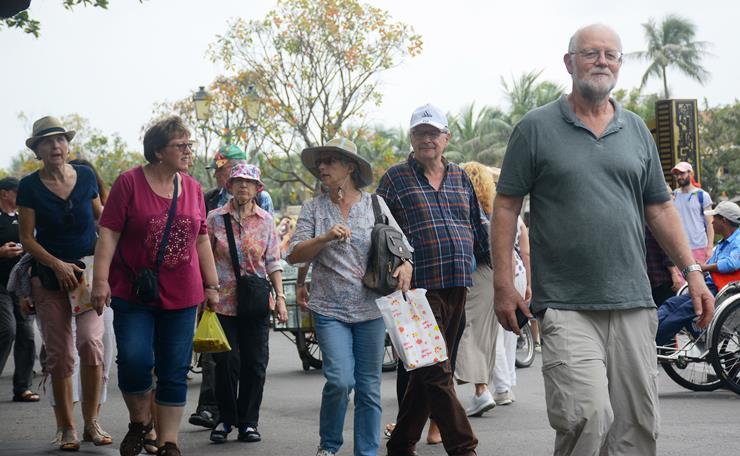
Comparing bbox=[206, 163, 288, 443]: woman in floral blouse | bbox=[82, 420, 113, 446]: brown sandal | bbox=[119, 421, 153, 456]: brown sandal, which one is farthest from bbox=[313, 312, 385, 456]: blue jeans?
bbox=[82, 420, 113, 446]: brown sandal

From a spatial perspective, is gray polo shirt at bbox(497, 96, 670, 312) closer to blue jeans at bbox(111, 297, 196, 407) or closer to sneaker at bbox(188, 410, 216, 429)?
blue jeans at bbox(111, 297, 196, 407)

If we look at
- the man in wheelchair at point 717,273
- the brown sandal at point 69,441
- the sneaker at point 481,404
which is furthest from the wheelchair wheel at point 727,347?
the brown sandal at point 69,441

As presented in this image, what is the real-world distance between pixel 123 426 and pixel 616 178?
539 cm

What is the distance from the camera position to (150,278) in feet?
21.4

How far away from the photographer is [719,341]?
390 inches

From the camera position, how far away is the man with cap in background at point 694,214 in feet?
45.6

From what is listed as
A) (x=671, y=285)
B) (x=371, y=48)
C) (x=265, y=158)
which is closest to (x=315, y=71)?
(x=371, y=48)

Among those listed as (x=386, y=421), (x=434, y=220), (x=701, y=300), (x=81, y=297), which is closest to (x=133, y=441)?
(x=81, y=297)

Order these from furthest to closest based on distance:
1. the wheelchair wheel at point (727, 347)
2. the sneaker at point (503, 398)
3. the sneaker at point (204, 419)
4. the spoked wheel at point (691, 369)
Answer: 1. the spoked wheel at point (691, 369)
2. the wheelchair wheel at point (727, 347)
3. the sneaker at point (503, 398)
4. the sneaker at point (204, 419)

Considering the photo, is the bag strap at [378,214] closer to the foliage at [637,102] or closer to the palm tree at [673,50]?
the foliage at [637,102]

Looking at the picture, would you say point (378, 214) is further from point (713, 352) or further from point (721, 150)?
point (721, 150)

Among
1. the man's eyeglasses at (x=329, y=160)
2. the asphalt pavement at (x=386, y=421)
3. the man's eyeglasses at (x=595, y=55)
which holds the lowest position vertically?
the asphalt pavement at (x=386, y=421)

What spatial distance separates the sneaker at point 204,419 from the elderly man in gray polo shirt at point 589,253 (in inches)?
168

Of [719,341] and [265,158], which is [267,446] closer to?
[719,341]
